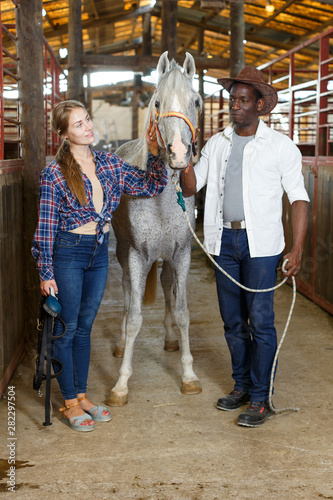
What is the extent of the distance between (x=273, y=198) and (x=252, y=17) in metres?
12.2

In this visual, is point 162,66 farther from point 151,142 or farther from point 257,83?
point 257,83

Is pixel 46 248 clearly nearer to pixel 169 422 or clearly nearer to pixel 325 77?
pixel 169 422

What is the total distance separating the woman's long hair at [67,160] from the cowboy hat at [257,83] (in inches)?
29.9

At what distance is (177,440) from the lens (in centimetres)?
267

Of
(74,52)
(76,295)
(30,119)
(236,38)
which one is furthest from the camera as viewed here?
(74,52)

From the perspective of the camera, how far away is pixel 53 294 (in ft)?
8.59

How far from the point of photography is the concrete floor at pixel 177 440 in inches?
88.5

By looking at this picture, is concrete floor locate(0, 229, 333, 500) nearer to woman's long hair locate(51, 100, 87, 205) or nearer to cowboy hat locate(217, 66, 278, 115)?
woman's long hair locate(51, 100, 87, 205)

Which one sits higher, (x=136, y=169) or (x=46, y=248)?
(x=136, y=169)

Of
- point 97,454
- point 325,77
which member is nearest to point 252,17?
point 325,77

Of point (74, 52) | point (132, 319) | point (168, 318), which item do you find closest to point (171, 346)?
point (168, 318)

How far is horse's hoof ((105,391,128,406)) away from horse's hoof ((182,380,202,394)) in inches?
14.2

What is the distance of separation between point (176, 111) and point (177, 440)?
5.11 ft

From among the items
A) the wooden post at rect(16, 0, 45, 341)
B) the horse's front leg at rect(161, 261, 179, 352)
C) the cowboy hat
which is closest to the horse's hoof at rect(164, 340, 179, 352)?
the horse's front leg at rect(161, 261, 179, 352)
